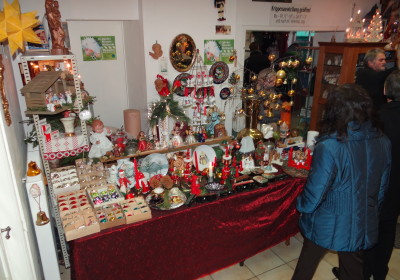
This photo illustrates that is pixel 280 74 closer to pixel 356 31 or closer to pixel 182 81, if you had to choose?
pixel 182 81

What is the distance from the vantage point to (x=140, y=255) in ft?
6.89

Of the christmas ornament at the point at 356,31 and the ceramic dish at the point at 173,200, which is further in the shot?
the christmas ornament at the point at 356,31

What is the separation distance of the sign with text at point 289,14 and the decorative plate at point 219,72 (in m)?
1.03

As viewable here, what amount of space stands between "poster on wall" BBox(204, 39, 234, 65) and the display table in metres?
2.16

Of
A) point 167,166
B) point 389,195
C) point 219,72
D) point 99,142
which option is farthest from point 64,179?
point 219,72

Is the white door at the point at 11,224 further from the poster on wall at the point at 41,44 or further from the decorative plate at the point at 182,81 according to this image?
the decorative plate at the point at 182,81

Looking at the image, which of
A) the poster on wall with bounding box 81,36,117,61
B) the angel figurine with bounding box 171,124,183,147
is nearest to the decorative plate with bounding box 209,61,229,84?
the poster on wall with bounding box 81,36,117,61

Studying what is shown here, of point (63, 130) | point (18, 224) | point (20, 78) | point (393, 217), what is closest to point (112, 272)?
point (18, 224)

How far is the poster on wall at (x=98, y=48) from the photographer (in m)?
3.85

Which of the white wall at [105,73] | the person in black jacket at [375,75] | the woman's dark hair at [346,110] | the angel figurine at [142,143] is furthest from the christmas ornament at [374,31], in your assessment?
the angel figurine at [142,143]

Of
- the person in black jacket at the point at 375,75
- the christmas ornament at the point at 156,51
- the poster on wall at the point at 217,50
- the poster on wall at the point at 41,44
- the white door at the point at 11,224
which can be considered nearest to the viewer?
the white door at the point at 11,224

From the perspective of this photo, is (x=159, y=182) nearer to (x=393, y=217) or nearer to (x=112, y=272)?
(x=112, y=272)

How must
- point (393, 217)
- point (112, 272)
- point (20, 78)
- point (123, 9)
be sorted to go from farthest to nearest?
1. point (123, 9)
2. point (20, 78)
3. point (393, 217)
4. point (112, 272)

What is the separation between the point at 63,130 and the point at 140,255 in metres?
1.30
